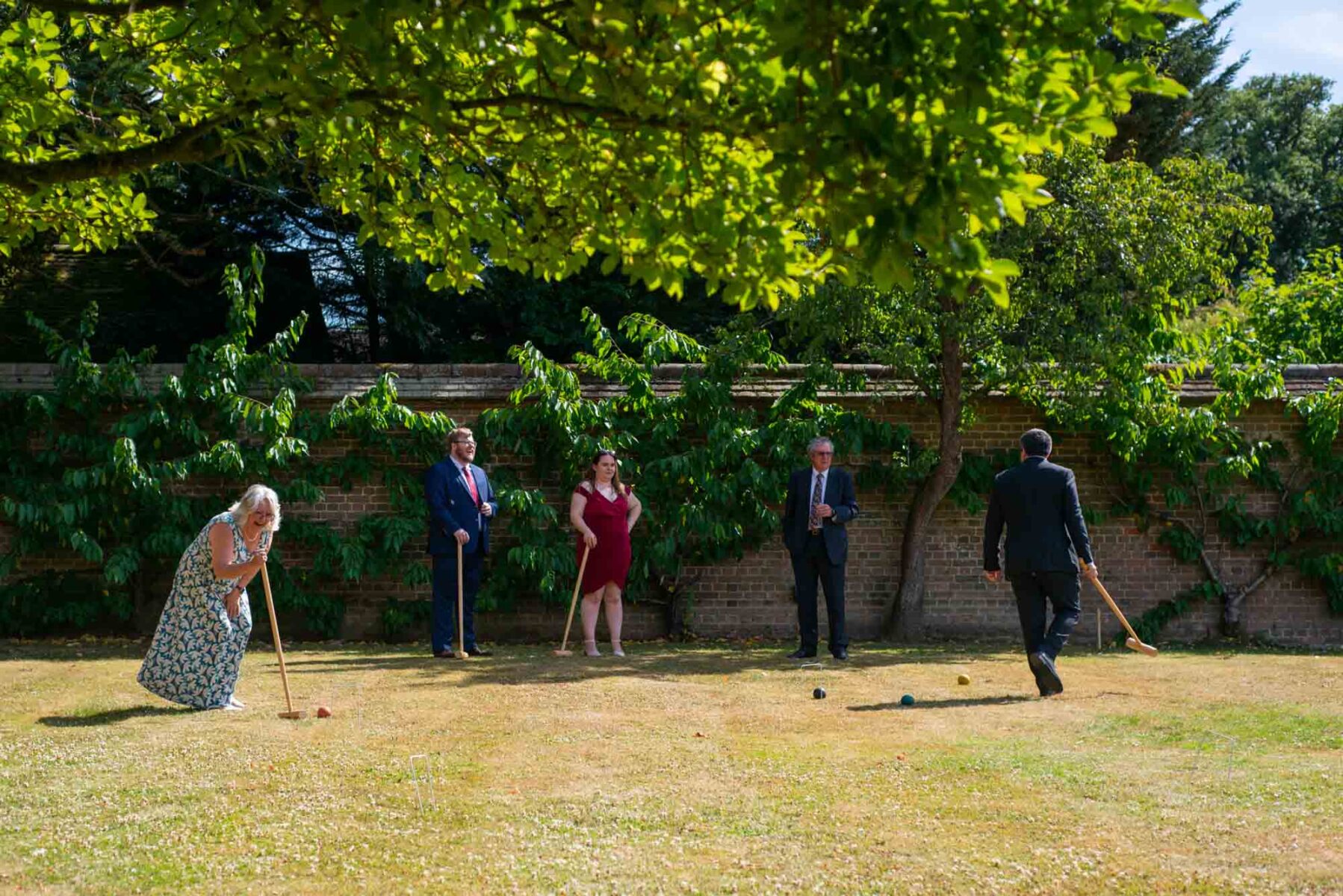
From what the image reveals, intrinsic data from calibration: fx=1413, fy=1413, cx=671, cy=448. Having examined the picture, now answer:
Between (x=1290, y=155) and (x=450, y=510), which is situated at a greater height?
(x=1290, y=155)

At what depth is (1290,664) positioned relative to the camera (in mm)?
12000

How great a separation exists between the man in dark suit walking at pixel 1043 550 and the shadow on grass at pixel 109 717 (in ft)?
17.7

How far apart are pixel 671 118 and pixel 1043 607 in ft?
18.3

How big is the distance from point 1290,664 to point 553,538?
268 inches

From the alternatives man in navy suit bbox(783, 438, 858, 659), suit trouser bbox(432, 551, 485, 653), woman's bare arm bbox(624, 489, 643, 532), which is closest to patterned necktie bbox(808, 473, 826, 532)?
man in navy suit bbox(783, 438, 858, 659)

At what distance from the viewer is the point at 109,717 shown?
832cm

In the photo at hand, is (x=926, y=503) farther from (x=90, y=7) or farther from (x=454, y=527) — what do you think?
(x=90, y=7)

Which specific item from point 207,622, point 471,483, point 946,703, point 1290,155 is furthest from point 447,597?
point 1290,155

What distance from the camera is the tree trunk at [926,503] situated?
45.9ft

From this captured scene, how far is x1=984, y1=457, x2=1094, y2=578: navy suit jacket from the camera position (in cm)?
953

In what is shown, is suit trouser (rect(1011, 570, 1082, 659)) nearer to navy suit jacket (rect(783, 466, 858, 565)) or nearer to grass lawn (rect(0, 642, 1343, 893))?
grass lawn (rect(0, 642, 1343, 893))

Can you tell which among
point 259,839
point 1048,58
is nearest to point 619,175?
point 1048,58

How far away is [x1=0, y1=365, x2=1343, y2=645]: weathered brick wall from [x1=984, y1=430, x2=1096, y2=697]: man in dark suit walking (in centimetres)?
467

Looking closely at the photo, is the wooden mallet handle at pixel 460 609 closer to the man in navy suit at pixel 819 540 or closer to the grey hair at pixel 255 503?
the man in navy suit at pixel 819 540
